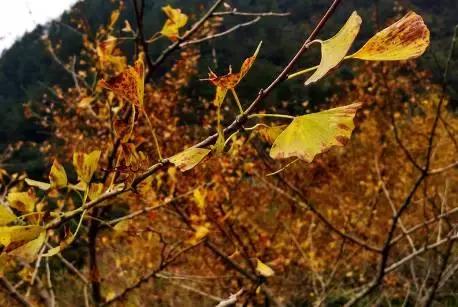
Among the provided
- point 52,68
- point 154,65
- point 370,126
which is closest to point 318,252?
point 370,126

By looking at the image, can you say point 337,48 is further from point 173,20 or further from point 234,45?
point 234,45

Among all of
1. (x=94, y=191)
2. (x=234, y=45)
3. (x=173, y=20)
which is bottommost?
(x=234, y=45)

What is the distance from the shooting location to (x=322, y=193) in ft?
29.9

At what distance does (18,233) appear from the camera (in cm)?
50

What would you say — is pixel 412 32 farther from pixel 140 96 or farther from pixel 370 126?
pixel 370 126

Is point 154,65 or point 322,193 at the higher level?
point 154,65

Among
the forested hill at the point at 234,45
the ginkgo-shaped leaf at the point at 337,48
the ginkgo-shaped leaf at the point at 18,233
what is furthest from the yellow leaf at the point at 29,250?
the forested hill at the point at 234,45

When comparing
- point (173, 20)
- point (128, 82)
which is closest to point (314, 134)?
point (128, 82)

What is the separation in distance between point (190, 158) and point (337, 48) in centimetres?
15

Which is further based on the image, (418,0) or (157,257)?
(418,0)

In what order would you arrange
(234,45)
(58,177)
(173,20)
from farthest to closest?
(234,45) → (173,20) → (58,177)

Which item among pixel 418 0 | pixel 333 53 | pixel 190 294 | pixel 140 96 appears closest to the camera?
pixel 333 53

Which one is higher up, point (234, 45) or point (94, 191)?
point (94, 191)

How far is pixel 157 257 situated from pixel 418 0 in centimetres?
2786
